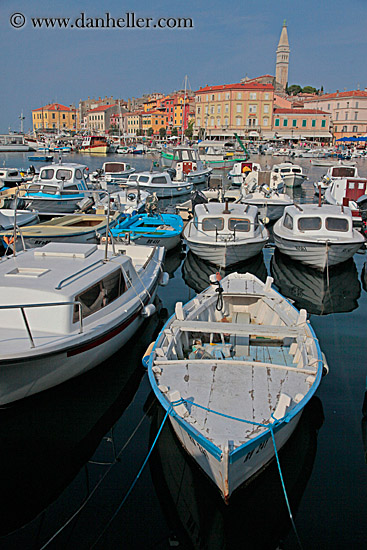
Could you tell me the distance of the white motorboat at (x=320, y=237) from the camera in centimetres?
1438

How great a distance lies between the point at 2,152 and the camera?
93.7 m

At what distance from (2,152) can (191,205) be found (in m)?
84.7

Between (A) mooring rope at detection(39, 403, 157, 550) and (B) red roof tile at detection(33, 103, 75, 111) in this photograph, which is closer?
(A) mooring rope at detection(39, 403, 157, 550)

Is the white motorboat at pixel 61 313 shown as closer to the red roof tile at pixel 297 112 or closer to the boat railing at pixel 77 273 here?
the boat railing at pixel 77 273

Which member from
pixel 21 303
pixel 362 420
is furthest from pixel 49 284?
pixel 362 420

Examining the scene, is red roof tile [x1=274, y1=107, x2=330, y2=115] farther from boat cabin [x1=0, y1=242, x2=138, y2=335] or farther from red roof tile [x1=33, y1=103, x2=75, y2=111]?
boat cabin [x1=0, y1=242, x2=138, y2=335]

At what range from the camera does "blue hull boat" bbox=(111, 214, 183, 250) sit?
15.9 metres

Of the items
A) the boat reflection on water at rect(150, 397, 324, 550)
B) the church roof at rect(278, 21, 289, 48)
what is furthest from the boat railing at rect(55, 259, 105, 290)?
the church roof at rect(278, 21, 289, 48)

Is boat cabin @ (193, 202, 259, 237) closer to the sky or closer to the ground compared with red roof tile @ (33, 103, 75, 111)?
closer to the ground

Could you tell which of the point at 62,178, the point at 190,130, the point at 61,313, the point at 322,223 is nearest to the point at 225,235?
the point at 322,223

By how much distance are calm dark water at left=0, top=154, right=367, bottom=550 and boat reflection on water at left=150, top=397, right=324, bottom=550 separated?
0.5 inches

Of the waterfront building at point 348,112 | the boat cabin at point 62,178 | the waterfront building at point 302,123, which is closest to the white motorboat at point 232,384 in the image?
the boat cabin at point 62,178

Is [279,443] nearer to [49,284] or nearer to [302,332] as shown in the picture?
[302,332]

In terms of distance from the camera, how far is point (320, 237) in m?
14.9
